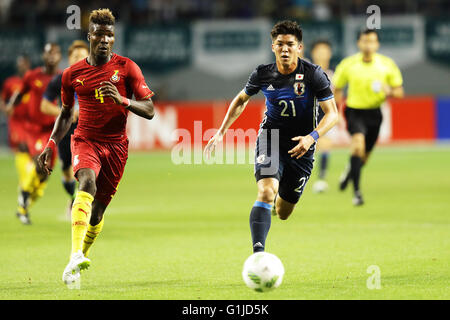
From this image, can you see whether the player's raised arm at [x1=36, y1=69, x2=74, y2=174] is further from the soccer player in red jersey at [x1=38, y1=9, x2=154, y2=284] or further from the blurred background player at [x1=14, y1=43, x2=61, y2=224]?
the blurred background player at [x1=14, y1=43, x2=61, y2=224]

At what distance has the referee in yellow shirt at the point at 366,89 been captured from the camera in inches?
556

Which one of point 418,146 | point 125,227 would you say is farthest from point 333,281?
point 418,146

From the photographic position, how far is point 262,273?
6.74 m

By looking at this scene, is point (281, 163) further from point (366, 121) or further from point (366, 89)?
point (366, 89)

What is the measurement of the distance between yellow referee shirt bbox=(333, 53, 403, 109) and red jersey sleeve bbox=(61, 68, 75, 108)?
734 cm

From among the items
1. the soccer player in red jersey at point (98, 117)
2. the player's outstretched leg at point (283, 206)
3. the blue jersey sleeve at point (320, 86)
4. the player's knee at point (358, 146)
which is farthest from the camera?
the player's knee at point (358, 146)

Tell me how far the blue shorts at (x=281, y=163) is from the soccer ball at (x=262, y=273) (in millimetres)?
1180

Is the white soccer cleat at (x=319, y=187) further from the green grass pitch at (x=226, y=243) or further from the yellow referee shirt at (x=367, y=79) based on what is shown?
the yellow referee shirt at (x=367, y=79)

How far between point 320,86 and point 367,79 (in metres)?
6.65

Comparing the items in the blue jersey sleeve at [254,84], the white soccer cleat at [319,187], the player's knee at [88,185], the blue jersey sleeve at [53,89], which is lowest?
the player's knee at [88,185]

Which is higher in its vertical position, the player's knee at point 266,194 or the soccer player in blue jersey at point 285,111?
the soccer player in blue jersey at point 285,111

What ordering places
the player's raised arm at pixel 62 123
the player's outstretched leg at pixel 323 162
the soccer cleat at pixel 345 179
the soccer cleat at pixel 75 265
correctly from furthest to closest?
the player's outstretched leg at pixel 323 162, the soccer cleat at pixel 345 179, the player's raised arm at pixel 62 123, the soccer cleat at pixel 75 265

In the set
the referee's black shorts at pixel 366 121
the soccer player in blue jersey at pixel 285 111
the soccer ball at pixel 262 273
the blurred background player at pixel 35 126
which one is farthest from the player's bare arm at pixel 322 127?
the referee's black shorts at pixel 366 121

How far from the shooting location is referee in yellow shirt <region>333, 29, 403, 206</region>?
14.1 meters
